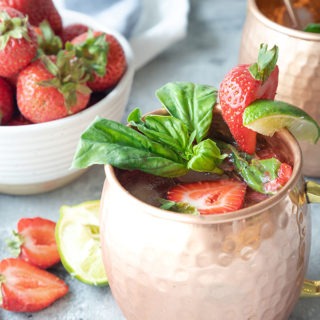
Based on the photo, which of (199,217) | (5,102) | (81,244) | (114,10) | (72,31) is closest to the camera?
(199,217)

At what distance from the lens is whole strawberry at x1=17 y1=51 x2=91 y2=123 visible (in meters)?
0.87

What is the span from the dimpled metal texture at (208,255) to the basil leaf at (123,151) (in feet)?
0.06

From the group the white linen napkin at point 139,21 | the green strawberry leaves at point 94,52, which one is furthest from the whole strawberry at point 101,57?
the white linen napkin at point 139,21

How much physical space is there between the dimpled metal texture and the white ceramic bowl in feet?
0.84

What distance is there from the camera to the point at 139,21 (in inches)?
50.8

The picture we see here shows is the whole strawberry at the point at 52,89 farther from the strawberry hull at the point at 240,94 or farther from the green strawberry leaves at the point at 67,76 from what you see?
the strawberry hull at the point at 240,94

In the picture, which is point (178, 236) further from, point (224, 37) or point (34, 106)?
point (224, 37)

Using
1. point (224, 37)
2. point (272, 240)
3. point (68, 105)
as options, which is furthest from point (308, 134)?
point (224, 37)

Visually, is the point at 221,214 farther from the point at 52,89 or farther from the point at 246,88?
the point at 52,89

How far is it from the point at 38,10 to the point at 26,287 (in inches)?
16.8

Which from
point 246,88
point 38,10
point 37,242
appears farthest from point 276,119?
point 38,10

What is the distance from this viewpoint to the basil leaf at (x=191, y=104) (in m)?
0.66

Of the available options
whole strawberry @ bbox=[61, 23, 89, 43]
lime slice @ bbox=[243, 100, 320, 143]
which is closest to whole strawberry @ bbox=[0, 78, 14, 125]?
whole strawberry @ bbox=[61, 23, 89, 43]

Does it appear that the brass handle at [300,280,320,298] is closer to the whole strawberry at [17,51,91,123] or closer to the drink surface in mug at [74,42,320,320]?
the drink surface in mug at [74,42,320,320]
